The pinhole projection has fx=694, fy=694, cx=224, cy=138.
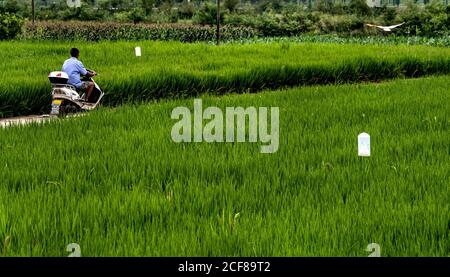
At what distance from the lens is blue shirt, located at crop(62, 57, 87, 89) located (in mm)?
7395

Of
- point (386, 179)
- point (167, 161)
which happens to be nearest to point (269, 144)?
point (167, 161)

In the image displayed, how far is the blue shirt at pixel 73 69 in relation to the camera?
739 centimetres

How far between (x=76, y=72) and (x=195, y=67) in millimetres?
3149

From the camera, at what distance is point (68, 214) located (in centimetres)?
319

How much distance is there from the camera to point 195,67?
10.4 m

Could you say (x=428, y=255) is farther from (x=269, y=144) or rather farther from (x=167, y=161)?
(x=269, y=144)

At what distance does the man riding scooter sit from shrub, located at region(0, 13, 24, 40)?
1060 centimetres

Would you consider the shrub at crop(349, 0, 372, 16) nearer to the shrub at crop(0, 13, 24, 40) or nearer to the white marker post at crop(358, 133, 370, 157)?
the shrub at crop(0, 13, 24, 40)

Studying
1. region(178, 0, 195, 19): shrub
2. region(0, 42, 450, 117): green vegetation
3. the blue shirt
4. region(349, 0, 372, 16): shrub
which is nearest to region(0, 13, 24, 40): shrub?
region(0, 42, 450, 117): green vegetation
